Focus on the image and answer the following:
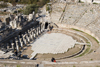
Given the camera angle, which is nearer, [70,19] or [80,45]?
[80,45]

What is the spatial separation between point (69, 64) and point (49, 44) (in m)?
9.91

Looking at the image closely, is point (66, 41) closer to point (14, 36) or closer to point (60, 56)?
point (60, 56)

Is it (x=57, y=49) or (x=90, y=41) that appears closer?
A: (x=57, y=49)

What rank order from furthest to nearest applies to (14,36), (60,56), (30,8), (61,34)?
(30,8), (61,34), (14,36), (60,56)

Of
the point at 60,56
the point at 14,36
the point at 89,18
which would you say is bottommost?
the point at 60,56

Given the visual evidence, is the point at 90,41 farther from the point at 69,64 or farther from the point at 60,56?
the point at 69,64

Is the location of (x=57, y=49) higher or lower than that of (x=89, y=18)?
lower

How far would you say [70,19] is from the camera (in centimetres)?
3059

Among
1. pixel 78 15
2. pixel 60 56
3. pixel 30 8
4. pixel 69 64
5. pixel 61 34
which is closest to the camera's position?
pixel 69 64

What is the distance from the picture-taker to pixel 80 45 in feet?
71.2

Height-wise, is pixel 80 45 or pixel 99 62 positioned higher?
pixel 99 62

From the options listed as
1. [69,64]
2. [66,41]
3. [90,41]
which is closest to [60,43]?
[66,41]

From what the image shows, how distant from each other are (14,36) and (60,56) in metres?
8.78

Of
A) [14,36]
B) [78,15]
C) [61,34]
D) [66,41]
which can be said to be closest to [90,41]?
[66,41]
